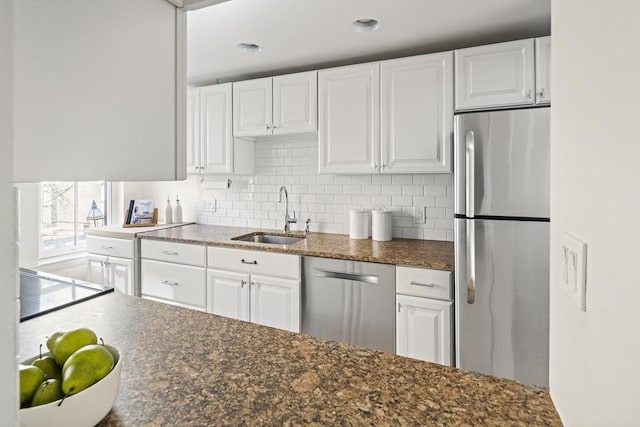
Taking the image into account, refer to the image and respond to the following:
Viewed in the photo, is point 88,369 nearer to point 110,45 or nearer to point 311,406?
point 311,406

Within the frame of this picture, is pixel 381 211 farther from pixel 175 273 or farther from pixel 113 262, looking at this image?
pixel 113 262

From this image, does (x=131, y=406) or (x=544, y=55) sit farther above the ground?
(x=544, y=55)

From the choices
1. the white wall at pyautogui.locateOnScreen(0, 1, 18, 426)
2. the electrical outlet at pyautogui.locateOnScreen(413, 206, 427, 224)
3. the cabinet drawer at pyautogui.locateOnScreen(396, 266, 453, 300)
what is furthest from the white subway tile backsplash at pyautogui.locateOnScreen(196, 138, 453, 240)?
the white wall at pyautogui.locateOnScreen(0, 1, 18, 426)

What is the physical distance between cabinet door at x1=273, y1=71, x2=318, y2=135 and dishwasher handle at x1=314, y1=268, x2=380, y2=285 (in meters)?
1.14

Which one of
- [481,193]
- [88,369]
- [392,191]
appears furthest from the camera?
[392,191]

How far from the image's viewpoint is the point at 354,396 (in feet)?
2.61

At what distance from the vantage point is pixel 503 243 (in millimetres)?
1927

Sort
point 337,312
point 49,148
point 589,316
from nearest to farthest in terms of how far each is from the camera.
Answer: point 49,148 < point 589,316 < point 337,312

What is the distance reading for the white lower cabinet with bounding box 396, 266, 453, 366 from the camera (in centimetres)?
211

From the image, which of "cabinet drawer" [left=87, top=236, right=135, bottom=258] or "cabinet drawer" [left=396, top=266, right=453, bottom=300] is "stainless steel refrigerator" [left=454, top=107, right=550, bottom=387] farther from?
"cabinet drawer" [left=87, top=236, right=135, bottom=258]

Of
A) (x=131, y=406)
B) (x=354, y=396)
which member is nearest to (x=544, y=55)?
(x=354, y=396)

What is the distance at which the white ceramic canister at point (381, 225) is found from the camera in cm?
272

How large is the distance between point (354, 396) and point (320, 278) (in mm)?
1664

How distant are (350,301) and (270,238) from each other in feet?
3.78
